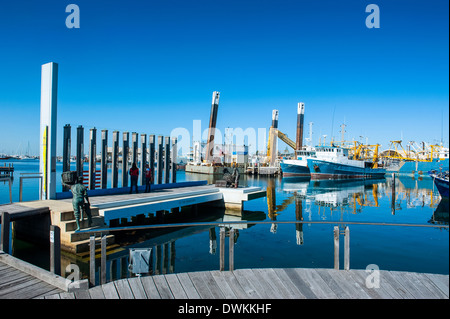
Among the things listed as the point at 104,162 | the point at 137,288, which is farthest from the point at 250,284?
the point at 104,162

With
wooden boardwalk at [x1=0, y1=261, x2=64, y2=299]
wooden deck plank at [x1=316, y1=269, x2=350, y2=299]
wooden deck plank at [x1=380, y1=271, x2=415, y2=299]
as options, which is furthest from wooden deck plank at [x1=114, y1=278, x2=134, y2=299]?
wooden deck plank at [x1=380, y1=271, x2=415, y2=299]

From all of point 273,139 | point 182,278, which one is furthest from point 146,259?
point 273,139

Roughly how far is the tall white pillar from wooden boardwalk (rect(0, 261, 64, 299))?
778 cm

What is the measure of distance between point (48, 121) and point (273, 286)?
11433 millimetres

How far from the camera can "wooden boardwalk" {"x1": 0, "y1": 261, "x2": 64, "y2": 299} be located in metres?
4.83

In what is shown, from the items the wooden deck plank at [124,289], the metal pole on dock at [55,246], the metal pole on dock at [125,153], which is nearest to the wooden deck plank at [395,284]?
the wooden deck plank at [124,289]

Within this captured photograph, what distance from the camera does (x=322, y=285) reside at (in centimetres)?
509

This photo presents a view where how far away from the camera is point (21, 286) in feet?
16.9

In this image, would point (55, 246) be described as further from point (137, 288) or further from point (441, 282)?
point (441, 282)

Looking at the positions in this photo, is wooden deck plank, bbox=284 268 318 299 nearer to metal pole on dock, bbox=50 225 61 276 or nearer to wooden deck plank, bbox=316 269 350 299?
wooden deck plank, bbox=316 269 350 299

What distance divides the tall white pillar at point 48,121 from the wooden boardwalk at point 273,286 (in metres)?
9.44

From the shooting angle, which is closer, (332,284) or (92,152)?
(332,284)
